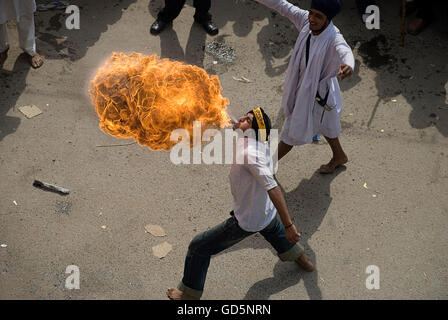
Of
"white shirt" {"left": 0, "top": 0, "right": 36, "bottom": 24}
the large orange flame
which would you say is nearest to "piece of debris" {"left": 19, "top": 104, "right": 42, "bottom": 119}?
the large orange flame

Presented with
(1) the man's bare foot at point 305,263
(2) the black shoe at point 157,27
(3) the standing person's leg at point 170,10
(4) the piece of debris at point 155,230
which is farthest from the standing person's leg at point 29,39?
(1) the man's bare foot at point 305,263

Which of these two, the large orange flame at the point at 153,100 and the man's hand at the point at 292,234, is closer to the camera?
the man's hand at the point at 292,234

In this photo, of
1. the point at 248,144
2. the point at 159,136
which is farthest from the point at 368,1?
the point at 248,144

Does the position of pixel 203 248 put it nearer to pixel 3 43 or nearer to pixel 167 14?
pixel 3 43

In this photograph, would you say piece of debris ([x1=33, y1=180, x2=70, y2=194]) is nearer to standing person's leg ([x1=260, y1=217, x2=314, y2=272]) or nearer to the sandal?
standing person's leg ([x1=260, y1=217, x2=314, y2=272])

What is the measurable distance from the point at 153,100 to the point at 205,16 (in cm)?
191

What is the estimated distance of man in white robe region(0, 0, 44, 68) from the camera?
250 inches

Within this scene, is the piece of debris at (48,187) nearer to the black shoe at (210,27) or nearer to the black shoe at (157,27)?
the black shoe at (157,27)

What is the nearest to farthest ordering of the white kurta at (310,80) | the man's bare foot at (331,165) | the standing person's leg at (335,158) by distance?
the white kurta at (310,80), the standing person's leg at (335,158), the man's bare foot at (331,165)

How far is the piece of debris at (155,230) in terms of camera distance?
5.31 metres

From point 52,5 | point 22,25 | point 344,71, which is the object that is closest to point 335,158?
point 344,71

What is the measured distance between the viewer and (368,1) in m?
8.09

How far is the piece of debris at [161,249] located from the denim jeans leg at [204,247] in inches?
23.9

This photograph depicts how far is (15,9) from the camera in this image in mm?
6371
